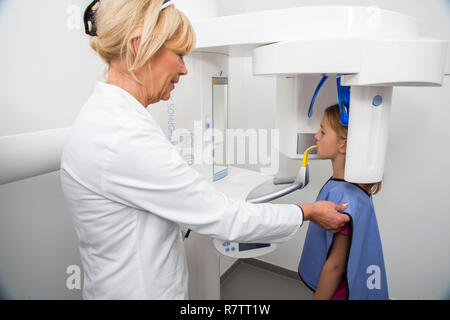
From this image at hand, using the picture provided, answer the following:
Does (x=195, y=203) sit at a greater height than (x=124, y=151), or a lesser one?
lesser

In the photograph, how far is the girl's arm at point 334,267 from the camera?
0.92 metres

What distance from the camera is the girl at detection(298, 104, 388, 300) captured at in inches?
35.7

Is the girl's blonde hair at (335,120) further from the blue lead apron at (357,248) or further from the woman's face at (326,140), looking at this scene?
the blue lead apron at (357,248)

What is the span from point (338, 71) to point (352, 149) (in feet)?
0.67

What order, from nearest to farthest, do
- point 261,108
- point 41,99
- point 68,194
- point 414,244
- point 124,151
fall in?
point 124,151 < point 68,194 < point 41,99 < point 414,244 < point 261,108

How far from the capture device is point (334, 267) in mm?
927

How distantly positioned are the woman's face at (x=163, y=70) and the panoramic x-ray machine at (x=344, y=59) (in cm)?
21

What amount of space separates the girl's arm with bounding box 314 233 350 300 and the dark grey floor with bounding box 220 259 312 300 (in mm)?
1036

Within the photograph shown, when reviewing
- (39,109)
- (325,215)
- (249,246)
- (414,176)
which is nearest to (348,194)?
(325,215)

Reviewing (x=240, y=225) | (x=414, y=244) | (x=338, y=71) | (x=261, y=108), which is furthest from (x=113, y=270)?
(x=414, y=244)

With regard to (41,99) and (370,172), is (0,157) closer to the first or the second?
(41,99)

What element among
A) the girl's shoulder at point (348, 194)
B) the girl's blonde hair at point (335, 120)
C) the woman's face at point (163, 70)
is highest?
the woman's face at point (163, 70)

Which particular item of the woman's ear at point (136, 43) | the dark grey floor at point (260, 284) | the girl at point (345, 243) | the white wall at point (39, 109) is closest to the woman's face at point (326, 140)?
the girl at point (345, 243)
